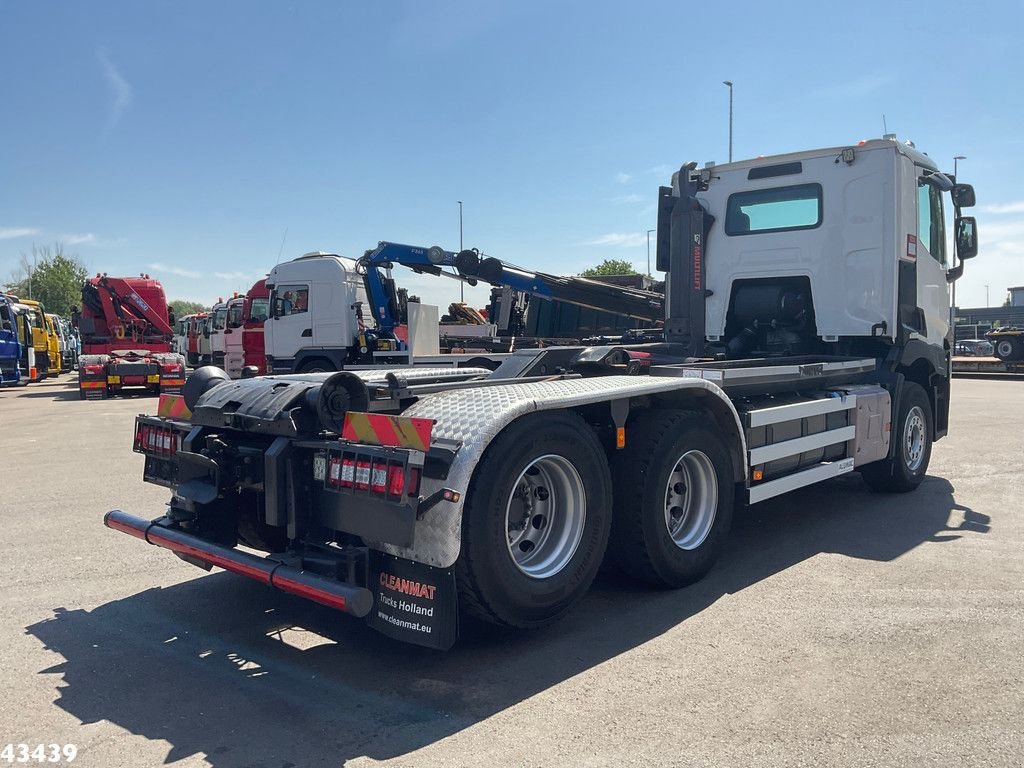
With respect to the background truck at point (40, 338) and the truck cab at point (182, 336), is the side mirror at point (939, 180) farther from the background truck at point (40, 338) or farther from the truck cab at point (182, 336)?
the truck cab at point (182, 336)

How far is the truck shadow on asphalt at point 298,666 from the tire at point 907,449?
228 centimetres

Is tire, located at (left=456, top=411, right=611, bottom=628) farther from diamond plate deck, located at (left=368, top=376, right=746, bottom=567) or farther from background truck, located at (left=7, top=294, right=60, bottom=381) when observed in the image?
background truck, located at (left=7, top=294, right=60, bottom=381)

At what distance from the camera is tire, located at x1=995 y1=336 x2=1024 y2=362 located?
26750 mm

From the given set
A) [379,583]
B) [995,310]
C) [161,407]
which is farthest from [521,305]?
[995,310]

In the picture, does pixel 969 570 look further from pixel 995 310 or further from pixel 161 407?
pixel 995 310

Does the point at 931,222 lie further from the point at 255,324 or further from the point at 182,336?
the point at 182,336

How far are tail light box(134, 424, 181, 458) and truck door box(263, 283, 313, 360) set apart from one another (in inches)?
513

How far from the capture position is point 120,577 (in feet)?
17.4

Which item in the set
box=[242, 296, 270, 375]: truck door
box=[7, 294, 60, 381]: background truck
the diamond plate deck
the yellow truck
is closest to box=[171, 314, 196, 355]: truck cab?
the yellow truck

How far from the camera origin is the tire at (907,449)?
7.73 metres

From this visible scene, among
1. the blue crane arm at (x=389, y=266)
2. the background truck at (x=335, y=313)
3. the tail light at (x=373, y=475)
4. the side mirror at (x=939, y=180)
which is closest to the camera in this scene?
the tail light at (x=373, y=475)

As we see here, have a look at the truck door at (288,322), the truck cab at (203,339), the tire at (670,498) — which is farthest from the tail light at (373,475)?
the truck cab at (203,339)

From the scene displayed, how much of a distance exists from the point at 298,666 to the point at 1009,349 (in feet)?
95.3

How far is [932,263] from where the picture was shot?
8.09 meters
